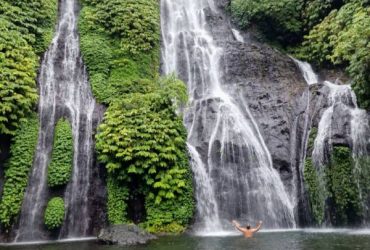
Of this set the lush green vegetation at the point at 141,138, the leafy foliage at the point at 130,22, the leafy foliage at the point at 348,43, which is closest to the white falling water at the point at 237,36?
the leafy foliage at the point at 348,43

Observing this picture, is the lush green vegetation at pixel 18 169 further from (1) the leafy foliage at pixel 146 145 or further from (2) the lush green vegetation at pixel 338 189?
(2) the lush green vegetation at pixel 338 189

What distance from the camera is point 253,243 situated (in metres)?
12.9

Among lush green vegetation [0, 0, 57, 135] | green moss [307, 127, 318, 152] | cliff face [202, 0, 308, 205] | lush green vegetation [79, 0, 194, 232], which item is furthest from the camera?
cliff face [202, 0, 308, 205]

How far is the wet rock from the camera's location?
13820mm

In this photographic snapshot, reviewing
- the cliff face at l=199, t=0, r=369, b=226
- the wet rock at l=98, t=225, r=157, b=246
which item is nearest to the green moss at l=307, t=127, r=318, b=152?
the cliff face at l=199, t=0, r=369, b=226

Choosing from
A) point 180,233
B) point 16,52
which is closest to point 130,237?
point 180,233

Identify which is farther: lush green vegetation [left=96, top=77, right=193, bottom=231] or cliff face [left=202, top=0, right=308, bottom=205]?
cliff face [left=202, top=0, right=308, bottom=205]

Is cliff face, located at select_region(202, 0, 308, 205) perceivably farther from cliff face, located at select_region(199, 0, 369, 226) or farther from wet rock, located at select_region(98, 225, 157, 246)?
wet rock, located at select_region(98, 225, 157, 246)

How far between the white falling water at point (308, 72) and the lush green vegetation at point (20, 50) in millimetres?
14259

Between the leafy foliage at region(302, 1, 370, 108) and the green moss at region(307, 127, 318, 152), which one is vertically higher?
the leafy foliage at region(302, 1, 370, 108)

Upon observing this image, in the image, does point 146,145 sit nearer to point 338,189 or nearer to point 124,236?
point 124,236

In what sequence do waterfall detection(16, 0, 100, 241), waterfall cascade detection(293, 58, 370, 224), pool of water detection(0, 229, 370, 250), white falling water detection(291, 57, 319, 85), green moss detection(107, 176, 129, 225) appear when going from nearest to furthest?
1. pool of water detection(0, 229, 370, 250)
2. waterfall detection(16, 0, 100, 241)
3. green moss detection(107, 176, 129, 225)
4. waterfall cascade detection(293, 58, 370, 224)
5. white falling water detection(291, 57, 319, 85)

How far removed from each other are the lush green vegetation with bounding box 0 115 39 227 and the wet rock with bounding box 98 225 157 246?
13.4 ft

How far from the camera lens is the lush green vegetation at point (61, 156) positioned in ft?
55.5
